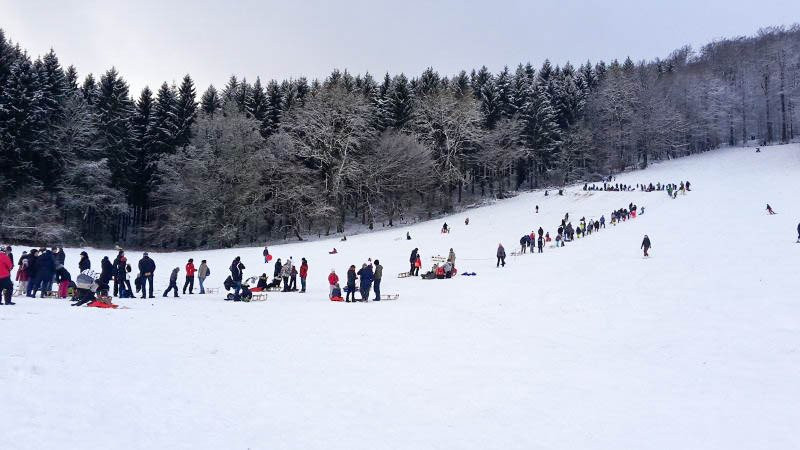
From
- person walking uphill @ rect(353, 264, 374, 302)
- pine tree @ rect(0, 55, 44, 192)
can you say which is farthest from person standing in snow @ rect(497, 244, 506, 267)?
pine tree @ rect(0, 55, 44, 192)

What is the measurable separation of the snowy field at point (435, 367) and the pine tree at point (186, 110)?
4225 cm

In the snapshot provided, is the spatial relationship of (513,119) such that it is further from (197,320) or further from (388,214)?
(197,320)

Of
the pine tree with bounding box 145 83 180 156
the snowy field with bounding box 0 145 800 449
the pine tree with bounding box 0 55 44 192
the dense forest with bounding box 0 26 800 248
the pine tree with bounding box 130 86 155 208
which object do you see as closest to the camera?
the snowy field with bounding box 0 145 800 449

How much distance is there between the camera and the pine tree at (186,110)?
58188 mm

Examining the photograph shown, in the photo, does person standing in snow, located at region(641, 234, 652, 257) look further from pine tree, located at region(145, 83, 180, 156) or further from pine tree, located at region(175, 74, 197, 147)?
pine tree, located at region(145, 83, 180, 156)

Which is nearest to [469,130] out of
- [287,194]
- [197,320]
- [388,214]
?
[388,214]

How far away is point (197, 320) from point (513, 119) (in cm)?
6143

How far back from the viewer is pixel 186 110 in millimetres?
59500

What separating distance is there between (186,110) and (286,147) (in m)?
14.0

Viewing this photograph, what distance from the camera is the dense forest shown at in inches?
1852

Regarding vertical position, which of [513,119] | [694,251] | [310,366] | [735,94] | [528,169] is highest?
[735,94]

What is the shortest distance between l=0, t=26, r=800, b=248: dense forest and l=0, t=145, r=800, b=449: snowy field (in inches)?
1281

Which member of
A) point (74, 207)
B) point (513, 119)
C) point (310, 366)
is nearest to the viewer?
point (310, 366)

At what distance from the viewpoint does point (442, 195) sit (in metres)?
63.1
